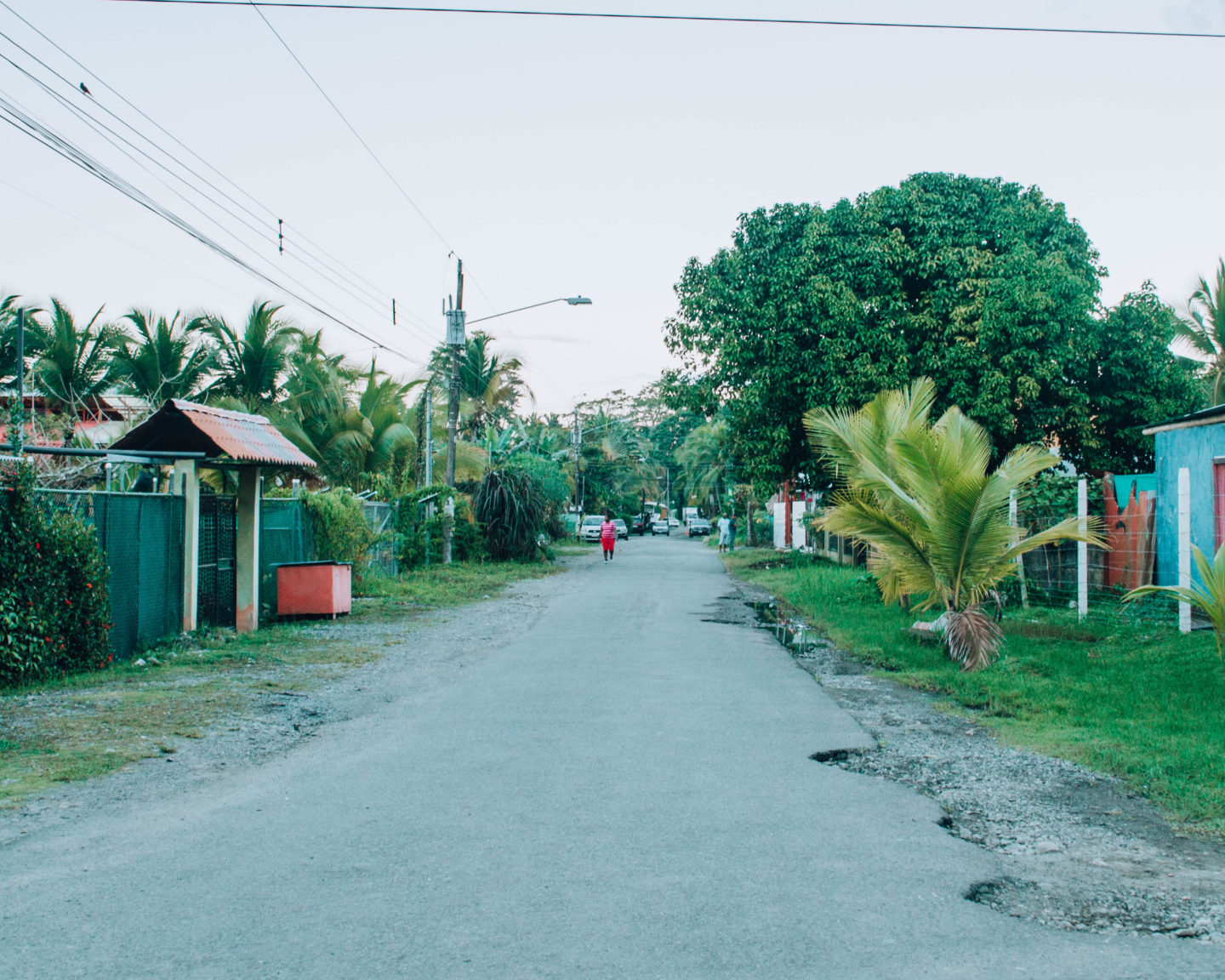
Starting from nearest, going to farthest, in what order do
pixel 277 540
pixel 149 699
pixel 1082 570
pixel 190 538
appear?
1. pixel 149 699
2. pixel 190 538
3. pixel 1082 570
4. pixel 277 540

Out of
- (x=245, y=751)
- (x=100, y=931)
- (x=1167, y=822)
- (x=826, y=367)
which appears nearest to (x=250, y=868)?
(x=100, y=931)

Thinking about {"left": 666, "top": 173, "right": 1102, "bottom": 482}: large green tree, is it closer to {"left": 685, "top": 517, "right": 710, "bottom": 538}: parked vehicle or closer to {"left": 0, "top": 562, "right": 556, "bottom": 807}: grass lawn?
{"left": 0, "top": 562, "right": 556, "bottom": 807}: grass lawn

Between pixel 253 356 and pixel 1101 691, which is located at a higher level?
pixel 253 356

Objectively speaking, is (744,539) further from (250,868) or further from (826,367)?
(250,868)

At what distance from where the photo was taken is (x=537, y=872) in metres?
4.70

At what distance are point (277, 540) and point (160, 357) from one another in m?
11.6

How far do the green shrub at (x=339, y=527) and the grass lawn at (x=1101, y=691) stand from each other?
9008 millimetres

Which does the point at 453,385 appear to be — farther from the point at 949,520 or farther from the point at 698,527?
the point at 698,527

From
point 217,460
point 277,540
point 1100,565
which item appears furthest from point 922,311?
point 217,460

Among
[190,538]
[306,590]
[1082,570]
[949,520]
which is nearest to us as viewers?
[949,520]

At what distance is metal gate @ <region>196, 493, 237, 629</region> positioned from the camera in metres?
13.6

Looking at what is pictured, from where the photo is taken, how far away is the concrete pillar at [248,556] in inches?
569

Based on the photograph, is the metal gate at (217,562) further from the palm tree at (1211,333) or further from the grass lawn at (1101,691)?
the palm tree at (1211,333)

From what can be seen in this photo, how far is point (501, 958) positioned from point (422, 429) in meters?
43.1
